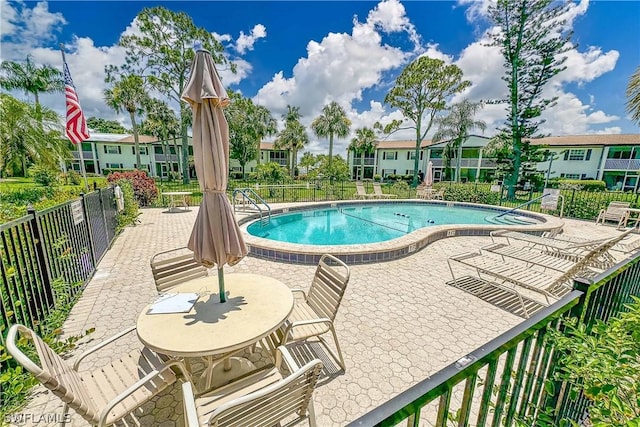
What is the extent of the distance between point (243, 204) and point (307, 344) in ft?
36.0

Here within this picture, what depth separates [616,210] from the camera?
9.82 m

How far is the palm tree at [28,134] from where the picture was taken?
15.0 meters

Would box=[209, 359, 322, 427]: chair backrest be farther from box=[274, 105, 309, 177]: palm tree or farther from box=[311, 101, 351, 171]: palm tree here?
box=[274, 105, 309, 177]: palm tree

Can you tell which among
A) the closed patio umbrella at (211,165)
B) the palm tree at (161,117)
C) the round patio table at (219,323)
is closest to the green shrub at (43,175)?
the palm tree at (161,117)

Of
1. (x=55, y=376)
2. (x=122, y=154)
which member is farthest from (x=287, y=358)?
(x=122, y=154)

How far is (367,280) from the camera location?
5023mm

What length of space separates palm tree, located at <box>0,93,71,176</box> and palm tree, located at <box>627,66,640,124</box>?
102ft

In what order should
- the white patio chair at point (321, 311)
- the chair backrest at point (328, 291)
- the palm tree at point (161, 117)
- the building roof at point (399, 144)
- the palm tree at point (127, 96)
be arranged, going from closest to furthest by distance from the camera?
1. the white patio chair at point (321, 311)
2. the chair backrest at point (328, 291)
3. the palm tree at point (127, 96)
4. the palm tree at point (161, 117)
5. the building roof at point (399, 144)

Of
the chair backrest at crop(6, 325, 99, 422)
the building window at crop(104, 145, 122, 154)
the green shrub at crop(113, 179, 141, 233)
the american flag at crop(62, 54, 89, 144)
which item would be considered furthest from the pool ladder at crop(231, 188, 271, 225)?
the building window at crop(104, 145, 122, 154)

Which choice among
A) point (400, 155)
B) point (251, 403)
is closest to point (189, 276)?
point (251, 403)

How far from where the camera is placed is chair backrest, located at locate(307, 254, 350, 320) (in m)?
2.70

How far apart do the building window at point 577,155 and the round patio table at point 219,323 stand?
1616 inches

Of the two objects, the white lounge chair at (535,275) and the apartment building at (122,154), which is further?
the apartment building at (122,154)

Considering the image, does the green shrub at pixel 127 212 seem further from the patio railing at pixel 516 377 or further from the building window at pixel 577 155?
the building window at pixel 577 155
